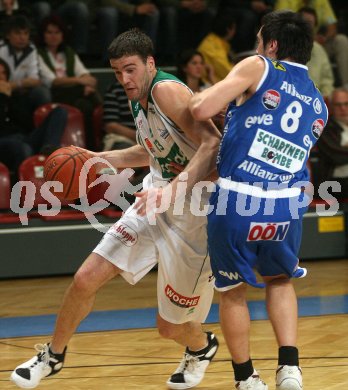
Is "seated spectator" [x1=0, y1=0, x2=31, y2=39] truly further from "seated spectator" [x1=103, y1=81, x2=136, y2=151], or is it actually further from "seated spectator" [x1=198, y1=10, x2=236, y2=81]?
"seated spectator" [x1=198, y1=10, x2=236, y2=81]

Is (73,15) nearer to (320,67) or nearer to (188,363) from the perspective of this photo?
(320,67)

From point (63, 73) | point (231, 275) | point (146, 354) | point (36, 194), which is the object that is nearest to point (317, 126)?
point (231, 275)

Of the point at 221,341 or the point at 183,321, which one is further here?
the point at 221,341

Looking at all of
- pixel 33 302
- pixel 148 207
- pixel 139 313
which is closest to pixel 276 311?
pixel 148 207

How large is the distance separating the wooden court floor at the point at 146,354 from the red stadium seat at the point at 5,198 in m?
1.13

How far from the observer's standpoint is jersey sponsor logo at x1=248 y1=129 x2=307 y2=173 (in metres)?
4.54

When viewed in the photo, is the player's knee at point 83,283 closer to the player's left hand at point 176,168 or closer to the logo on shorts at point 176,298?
the logo on shorts at point 176,298

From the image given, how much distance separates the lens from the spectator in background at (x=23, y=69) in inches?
392

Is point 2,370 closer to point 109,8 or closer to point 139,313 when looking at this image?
point 139,313

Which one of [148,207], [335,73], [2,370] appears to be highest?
[148,207]

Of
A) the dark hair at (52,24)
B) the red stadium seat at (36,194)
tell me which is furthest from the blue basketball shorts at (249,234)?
the dark hair at (52,24)

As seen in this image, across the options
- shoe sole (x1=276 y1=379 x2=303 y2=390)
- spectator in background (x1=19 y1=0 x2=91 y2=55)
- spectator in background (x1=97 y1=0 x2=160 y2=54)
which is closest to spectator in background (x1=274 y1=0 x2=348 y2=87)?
spectator in background (x1=97 y1=0 x2=160 y2=54)

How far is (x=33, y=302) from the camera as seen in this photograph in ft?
26.5

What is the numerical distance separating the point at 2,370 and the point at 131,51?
6.54 ft
